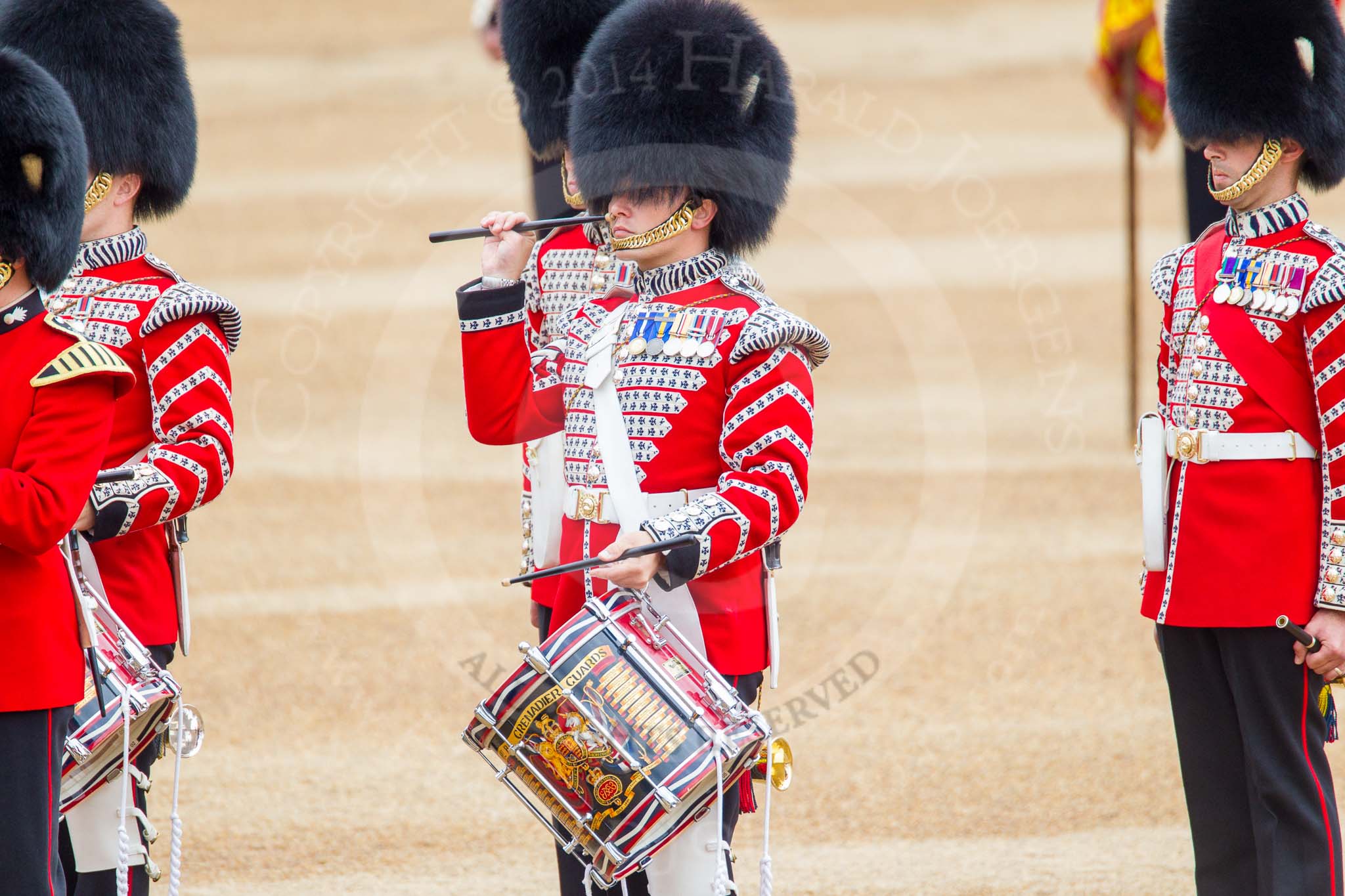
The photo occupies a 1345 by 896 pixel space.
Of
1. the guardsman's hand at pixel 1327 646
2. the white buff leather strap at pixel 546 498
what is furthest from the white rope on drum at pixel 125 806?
the guardsman's hand at pixel 1327 646

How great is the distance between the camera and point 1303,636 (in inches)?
118

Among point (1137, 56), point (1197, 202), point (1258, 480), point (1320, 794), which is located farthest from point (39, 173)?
point (1137, 56)

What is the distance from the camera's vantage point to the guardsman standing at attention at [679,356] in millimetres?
2834

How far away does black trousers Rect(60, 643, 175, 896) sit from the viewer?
316cm

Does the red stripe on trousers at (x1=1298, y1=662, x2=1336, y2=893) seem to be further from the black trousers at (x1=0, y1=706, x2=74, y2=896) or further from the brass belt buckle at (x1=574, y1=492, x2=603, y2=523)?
the black trousers at (x1=0, y1=706, x2=74, y2=896)

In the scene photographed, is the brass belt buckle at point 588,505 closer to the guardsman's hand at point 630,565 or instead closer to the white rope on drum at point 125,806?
the guardsman's hand at point 630,565

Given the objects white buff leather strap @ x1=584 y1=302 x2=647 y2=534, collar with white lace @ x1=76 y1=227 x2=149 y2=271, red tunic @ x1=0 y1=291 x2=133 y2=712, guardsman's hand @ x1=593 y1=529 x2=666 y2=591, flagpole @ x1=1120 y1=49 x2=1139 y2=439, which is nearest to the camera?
red tunic @ x1=0 y1=291 x2=133 y2=712

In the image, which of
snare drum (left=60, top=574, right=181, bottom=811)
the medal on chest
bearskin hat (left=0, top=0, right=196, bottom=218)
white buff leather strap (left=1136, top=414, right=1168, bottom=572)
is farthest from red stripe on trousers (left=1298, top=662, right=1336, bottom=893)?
bearskin hat (left=0, top=0, right=196, bottom=218)

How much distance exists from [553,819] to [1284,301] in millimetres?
1403

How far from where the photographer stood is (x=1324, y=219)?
45.3 ft

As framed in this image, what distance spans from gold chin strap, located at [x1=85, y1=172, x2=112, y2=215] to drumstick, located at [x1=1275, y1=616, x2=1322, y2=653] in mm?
2120

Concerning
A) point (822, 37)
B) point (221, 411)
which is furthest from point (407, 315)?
point (822, 37)

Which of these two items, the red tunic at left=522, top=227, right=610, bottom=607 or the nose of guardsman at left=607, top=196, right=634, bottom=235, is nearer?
the nose of guardsman at left=607, top=196, right=634, bottom=235

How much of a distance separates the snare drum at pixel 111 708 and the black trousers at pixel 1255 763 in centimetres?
166
